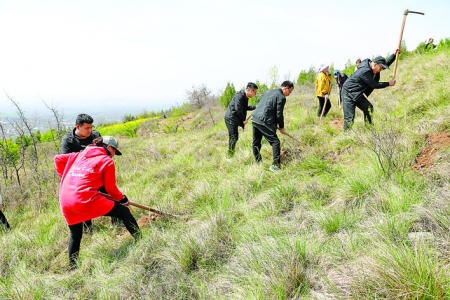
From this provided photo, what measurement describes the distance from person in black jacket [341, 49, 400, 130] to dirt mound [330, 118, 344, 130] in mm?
818

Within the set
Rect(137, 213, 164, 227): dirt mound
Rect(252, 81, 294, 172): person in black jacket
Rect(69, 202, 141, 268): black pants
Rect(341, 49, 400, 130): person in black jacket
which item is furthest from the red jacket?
Rect(341, 49, 400, 130): person in black jacket

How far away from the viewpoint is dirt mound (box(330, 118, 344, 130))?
5.92m

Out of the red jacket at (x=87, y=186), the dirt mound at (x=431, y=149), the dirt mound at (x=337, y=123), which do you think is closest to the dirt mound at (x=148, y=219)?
the red jacket at (x=87, y=186)

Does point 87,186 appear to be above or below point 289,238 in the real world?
above

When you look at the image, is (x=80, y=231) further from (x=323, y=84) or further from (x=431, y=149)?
(x=323, y=84)

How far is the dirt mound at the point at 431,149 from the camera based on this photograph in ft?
9.70

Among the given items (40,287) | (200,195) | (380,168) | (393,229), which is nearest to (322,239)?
(393,229)

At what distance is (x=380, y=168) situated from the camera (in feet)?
10.2

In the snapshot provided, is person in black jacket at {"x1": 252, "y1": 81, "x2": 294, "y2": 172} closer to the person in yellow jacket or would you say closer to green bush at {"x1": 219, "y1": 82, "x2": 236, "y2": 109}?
the person in yellow jacket

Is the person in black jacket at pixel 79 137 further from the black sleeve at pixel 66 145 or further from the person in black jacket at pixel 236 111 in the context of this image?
the person in black jacket at pixel 236 111

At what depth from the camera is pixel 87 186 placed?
2.65 meters

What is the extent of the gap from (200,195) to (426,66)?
7875 mm

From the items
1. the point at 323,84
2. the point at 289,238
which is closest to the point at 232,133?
the point at 323,84

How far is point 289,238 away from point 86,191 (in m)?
2.16
